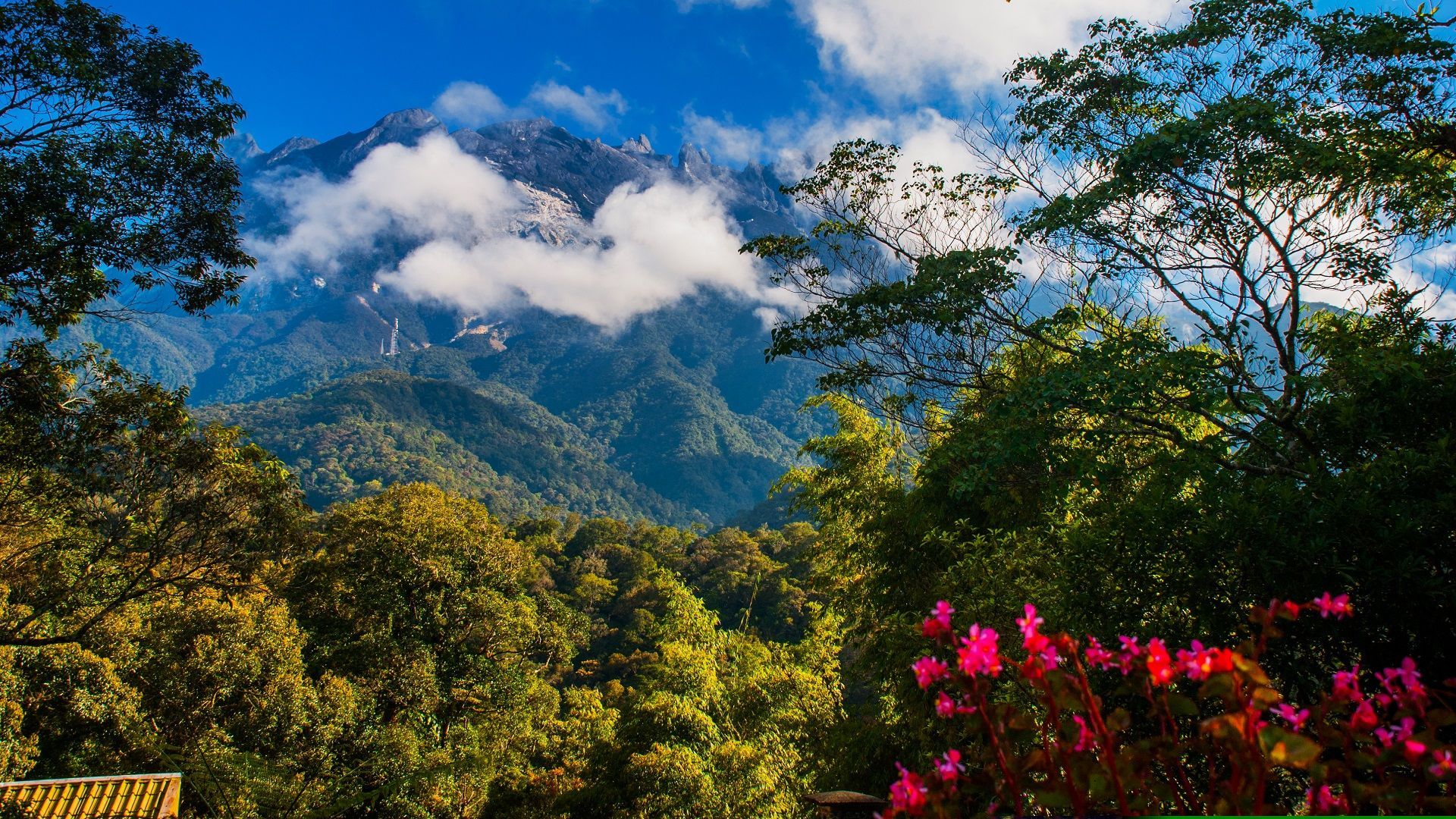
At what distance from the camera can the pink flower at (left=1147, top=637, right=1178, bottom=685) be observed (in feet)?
3.28

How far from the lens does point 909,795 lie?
1033mm

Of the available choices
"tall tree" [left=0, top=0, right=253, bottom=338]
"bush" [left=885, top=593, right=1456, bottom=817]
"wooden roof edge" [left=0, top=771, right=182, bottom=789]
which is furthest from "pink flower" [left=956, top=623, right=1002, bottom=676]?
"wooden roof edge" [left=0, top=771, right=182, bottom=789]

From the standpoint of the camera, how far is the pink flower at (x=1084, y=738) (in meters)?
1.14

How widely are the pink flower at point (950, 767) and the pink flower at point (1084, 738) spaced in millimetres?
184

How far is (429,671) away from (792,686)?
6850 millimetres

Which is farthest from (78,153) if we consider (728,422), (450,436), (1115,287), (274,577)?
(728,422)

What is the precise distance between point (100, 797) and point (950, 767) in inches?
404

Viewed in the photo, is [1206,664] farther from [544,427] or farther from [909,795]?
[544,427]

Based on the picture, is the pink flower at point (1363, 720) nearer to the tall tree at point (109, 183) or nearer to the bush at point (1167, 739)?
the bush at point (1167, 739)

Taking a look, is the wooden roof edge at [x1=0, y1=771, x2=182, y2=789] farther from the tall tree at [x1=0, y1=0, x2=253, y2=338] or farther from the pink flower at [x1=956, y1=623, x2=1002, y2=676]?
the pink flower at [x1=956, y1=623, x2=1002, y2=676]

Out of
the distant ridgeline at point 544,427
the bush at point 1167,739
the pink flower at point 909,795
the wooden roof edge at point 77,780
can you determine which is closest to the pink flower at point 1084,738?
the bush at point 1167,739

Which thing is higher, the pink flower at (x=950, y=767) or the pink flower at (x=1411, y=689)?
the pink flower at (x=1411, y=689)

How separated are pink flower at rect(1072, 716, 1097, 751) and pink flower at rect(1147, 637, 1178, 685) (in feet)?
0.48

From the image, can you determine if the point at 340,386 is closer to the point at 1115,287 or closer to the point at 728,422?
the point at 728,422
